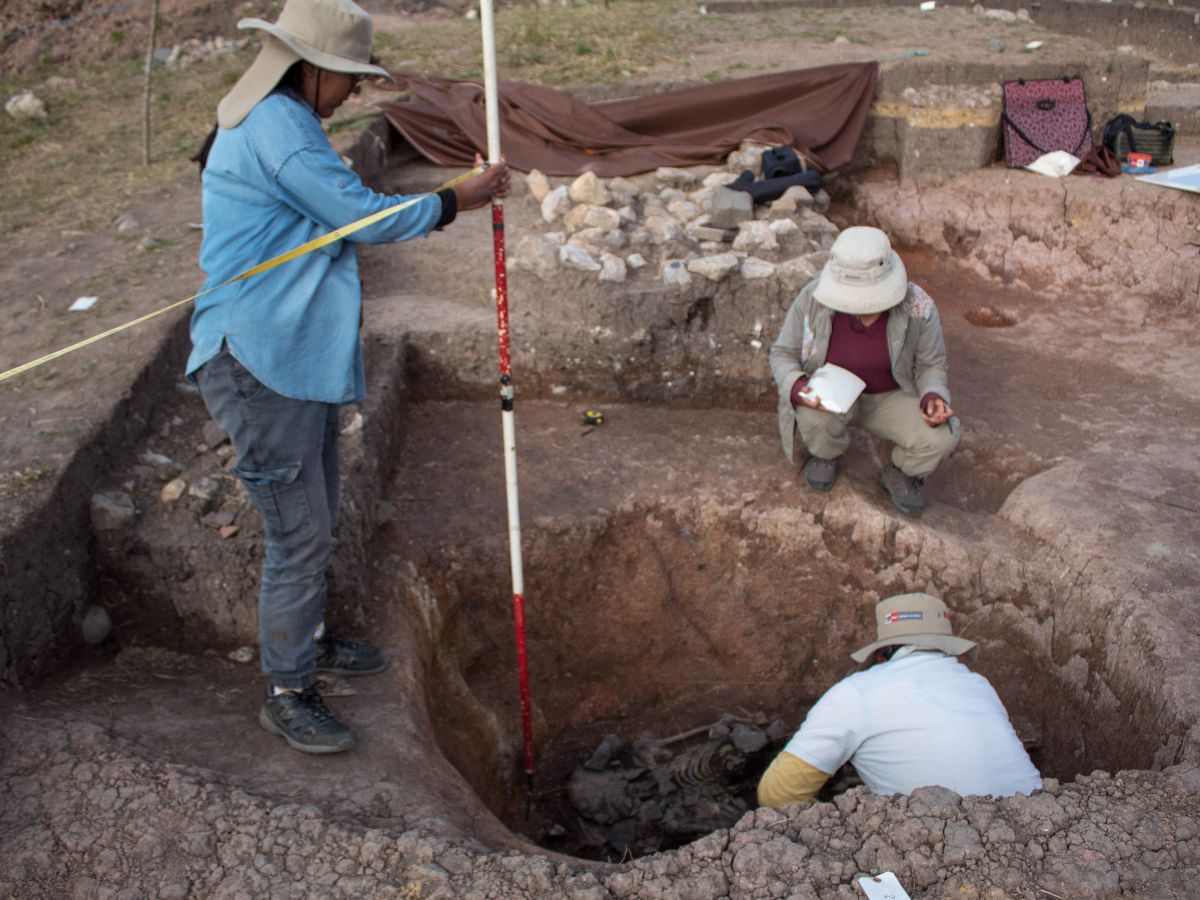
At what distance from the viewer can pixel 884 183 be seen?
8.03 meters

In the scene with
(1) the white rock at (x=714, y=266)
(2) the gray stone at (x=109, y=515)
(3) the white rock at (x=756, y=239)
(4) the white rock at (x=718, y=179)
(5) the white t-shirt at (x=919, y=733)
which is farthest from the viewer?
(4) the white rock at (x=718, y=179)

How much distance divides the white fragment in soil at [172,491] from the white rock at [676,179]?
4305 mm

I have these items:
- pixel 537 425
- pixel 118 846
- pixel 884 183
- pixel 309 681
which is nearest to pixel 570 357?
pixel 537 425

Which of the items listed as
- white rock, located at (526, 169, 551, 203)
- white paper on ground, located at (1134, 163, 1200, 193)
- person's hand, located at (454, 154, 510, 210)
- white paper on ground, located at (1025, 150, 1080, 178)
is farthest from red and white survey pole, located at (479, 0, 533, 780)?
white paper on ground, located at (1134, 163, 1200, 193)

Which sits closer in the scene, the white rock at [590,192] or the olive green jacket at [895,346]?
the olive green jacket at [895,346]

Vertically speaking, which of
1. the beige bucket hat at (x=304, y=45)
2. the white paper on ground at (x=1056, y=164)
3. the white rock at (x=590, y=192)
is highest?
the beige bucket hat at (x=304, y=45)

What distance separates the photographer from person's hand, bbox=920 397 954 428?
4.35 meters

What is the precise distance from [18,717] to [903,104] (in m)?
7.14

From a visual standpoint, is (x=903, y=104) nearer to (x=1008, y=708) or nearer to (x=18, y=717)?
(x=1008, y=708)

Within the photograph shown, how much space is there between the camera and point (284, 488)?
2.97 metres

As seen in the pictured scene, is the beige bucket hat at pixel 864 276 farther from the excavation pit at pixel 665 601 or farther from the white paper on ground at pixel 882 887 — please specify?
the white paper on ground at pixel 882 887

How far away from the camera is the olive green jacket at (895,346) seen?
438 centimetres

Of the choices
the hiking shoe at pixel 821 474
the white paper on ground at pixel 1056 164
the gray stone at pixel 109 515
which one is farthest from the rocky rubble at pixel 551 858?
the white paper on ground at pixel 1056 164

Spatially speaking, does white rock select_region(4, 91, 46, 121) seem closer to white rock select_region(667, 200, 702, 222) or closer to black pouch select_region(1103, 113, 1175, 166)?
white rock select_region(667, 200, 702, 222)
